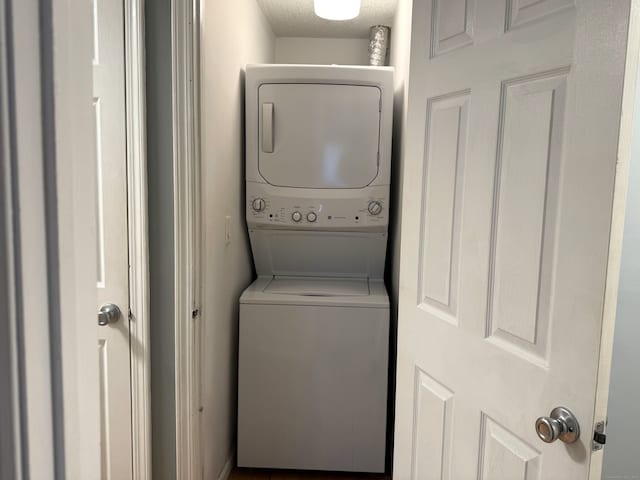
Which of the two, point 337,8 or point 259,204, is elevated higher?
point 337,8

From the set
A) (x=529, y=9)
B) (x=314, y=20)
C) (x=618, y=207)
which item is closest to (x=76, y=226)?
(x=618, y=207)

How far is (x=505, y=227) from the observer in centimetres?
97

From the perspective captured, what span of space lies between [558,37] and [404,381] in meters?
0.99

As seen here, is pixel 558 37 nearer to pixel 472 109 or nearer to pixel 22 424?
pixel 472 109

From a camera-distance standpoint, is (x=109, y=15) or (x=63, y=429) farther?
(x=109, y=15)

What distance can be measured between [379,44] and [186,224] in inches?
69.3

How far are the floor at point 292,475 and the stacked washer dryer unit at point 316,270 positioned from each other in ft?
0.23

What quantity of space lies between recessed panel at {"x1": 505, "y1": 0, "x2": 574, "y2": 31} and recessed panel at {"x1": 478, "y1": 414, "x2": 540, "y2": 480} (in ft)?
2.86

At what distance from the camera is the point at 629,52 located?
715 mm

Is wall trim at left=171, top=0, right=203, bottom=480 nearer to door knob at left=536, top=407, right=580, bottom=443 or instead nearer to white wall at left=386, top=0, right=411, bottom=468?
white wall at left=386, top=0, right=411, bottom=468

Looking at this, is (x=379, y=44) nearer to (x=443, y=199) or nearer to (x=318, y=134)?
(x=318, y=134)

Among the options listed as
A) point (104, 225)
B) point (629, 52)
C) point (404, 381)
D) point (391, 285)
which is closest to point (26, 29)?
point (629, 52)

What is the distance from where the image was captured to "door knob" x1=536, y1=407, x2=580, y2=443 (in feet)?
2.67

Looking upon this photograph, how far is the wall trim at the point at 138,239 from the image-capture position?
1.32 metres
